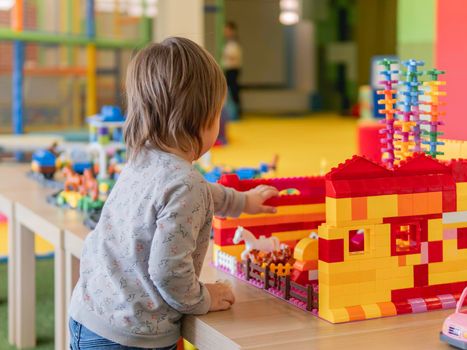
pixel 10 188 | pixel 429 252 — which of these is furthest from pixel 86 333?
pixel 10 188

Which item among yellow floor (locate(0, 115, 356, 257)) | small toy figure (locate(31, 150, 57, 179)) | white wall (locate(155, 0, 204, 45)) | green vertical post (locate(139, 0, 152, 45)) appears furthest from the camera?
green vertical post (locate(139, 0, 152, 45))

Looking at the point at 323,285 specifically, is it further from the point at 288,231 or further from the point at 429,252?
the point at 288,231

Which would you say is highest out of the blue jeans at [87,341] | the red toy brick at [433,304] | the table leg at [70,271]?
the red toy brick at [433,304]

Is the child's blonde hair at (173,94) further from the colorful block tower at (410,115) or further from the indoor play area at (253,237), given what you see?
the colorful block tower at (410,115)

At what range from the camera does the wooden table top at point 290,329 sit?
0.99 m

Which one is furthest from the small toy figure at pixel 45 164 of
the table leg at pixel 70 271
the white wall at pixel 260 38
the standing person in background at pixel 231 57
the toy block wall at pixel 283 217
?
the white wall at pixel 260 38

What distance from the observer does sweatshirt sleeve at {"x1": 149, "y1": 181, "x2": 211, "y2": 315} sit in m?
1.08

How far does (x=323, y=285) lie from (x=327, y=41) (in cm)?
972

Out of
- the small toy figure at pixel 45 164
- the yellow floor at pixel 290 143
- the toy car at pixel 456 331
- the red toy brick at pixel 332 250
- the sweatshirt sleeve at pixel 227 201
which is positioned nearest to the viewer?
the toy car at pixel 456 331

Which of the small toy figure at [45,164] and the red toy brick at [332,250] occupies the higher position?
the red toy brick at [332,250]

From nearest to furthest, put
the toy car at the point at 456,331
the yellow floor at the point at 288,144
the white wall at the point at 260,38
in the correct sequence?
the toy car at the point at 456,331 < the yellow floor at the point at 288,144 < the white wall at the point at 260,38

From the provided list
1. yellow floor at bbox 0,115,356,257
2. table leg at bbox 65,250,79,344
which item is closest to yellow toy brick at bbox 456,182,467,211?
table leg at bbox 65,250,79,344

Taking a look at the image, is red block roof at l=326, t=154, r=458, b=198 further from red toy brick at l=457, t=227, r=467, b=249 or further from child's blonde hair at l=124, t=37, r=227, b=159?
child's blonde hair at l=124, t=37, r=227, b=159

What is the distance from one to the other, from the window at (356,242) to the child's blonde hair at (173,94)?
0.24 m
